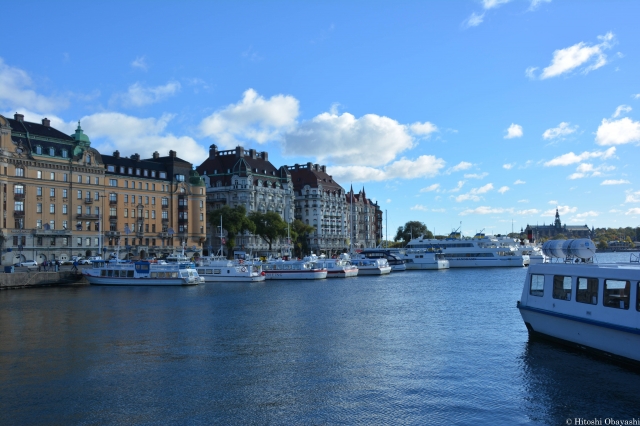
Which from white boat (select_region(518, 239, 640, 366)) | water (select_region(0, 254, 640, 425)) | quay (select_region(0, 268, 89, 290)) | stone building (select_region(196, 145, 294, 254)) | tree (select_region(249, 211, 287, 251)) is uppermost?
stone building (select_region(196, 145, 294, 254))

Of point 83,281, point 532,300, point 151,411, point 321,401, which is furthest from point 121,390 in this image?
point 83,281

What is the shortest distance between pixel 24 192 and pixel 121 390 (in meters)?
93.4

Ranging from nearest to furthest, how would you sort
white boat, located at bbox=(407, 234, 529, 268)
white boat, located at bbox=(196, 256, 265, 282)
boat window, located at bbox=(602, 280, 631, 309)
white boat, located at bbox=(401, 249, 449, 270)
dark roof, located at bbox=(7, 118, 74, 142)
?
boat window, located at bbox=(602, 280, 631, 309)
white boat, located at bbox=(196, 256, 265, 282)
dark roof, located at bbox=(7, 118, 74, 142)
white boat, located at bbox=(401, 249, 449, 270)
white boat, located at bbox=(407, 234, 529, 268)

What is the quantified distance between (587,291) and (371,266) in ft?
303

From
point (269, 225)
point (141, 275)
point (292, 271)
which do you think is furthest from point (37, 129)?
point (269, 225)

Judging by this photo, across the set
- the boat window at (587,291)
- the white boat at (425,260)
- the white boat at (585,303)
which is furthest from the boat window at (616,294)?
the white boat at (425,260)

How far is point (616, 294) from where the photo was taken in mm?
30578

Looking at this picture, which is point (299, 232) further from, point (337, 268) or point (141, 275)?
point (141, 275)

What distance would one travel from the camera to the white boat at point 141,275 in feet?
297

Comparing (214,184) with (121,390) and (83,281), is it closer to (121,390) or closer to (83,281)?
(83,281)

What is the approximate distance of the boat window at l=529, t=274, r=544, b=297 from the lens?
1447 inches

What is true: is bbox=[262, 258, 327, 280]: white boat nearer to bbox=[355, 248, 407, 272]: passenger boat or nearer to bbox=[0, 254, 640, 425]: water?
bbox=[355, 248, 407, 272]: passenger boat

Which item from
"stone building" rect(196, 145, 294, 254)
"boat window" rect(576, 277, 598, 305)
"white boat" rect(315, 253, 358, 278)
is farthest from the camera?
"stone building" rect(196, 145, 294, 254)

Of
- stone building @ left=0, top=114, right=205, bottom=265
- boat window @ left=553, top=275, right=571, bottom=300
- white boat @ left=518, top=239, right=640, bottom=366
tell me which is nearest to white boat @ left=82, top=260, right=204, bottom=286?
stone building @ left=0, top=114, right=205, bottom=265
